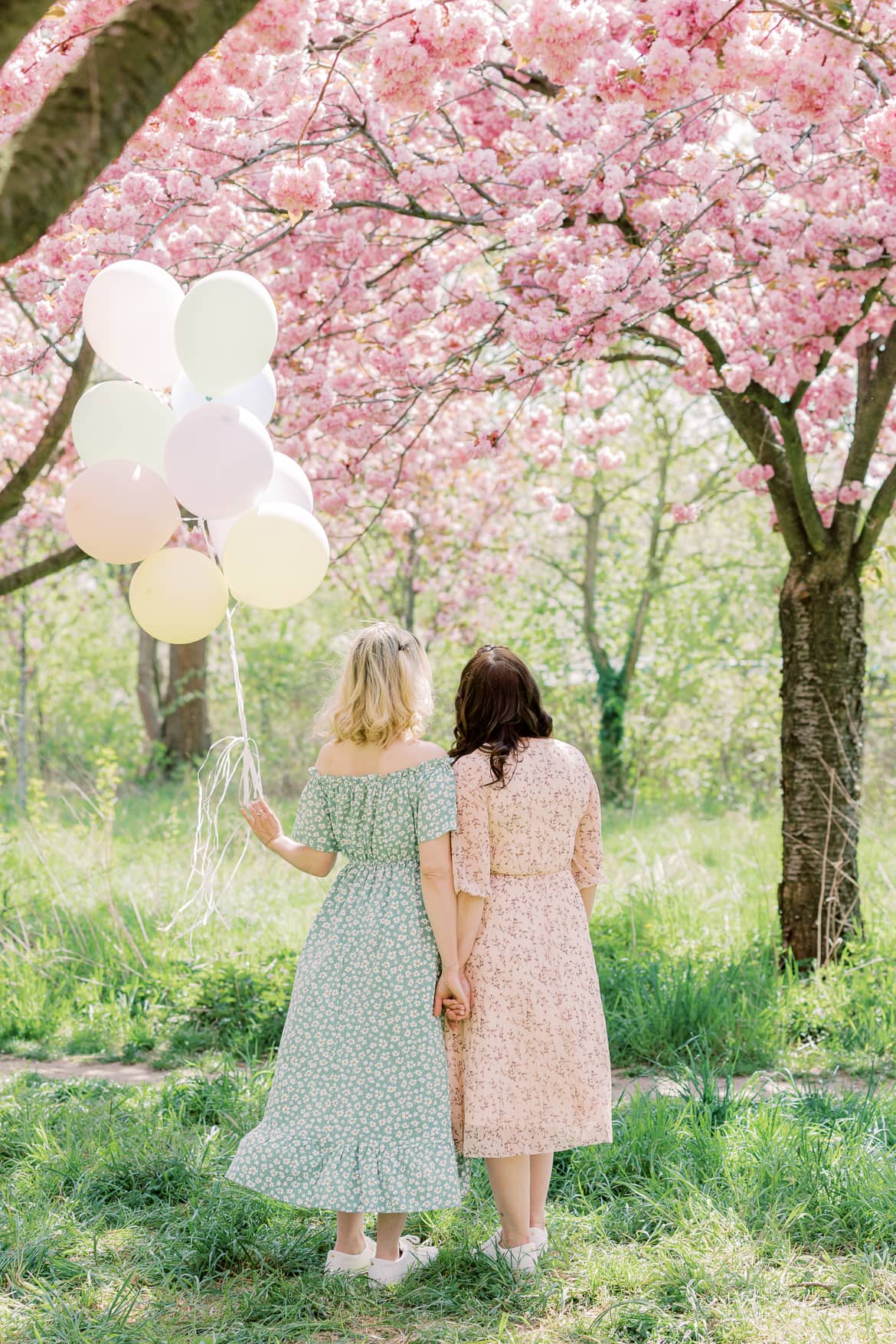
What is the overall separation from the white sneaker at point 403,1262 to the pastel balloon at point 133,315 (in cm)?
217

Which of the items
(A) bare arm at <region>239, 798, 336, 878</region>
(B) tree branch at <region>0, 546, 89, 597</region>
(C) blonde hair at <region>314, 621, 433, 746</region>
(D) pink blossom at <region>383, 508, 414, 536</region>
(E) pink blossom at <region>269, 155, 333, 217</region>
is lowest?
(A) bare arm at <region>239, 798, 336, 878</region>

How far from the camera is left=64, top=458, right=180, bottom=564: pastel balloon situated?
8.23ft

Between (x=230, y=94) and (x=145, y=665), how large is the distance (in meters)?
9.95

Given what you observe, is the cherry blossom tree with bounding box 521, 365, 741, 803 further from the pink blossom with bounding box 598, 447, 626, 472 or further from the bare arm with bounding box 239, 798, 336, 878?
the bare arm with bounding box 239, 798, 336, 878

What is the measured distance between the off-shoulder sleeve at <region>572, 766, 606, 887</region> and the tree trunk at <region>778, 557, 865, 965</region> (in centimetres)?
191

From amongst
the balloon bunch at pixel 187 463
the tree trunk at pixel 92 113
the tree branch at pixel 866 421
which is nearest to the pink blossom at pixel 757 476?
the tree branch at pixel 866 421

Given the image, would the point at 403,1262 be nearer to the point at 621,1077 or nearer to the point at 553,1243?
the point at 553,1243

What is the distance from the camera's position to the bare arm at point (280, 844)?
271 cm

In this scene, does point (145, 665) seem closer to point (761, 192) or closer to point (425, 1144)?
point (761, 192)

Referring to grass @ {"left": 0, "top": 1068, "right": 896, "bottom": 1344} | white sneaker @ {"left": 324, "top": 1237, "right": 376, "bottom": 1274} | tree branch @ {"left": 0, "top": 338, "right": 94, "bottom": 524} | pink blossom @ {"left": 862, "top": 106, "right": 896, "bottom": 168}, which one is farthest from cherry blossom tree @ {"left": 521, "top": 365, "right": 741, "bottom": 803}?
white sneaker @ {"left": 324, "top": 1237, "right": 376, "bottom": 1274}

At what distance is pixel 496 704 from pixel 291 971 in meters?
2.33

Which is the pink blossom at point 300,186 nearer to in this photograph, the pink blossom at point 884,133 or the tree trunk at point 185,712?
the pink blossom at point 884,133

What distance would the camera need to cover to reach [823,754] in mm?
4449

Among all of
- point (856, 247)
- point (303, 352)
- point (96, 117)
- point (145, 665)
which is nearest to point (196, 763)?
point (145, 665)
